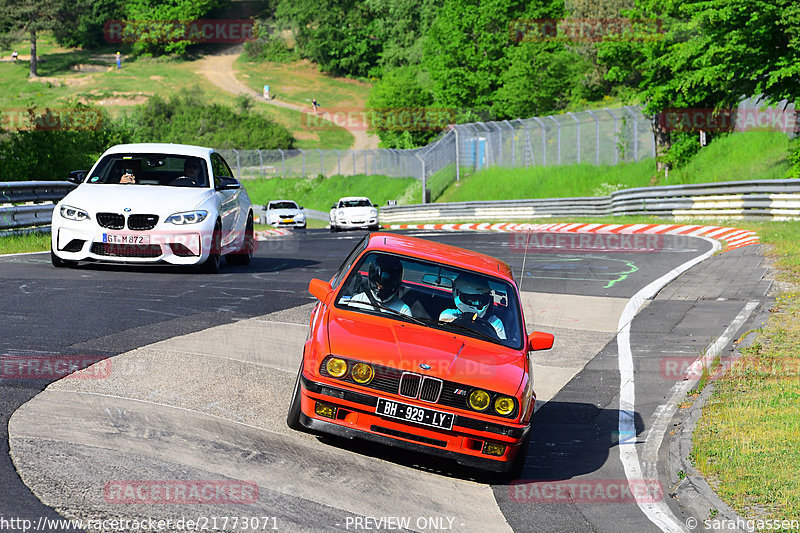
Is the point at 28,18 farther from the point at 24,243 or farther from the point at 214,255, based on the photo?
the point at 214,255

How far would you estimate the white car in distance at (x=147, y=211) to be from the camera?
13469 mm

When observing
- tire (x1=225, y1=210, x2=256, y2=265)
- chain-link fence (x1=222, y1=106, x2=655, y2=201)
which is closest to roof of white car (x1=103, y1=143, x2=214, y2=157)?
tire (x1=225, y1=210, x2=256, y2=265)

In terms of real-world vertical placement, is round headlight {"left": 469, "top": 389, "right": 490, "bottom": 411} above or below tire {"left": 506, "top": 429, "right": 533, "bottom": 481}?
above

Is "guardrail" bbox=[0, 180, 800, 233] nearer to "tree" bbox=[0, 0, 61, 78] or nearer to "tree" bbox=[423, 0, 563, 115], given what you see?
"tree" bbox=[423, 0, 563, 115]

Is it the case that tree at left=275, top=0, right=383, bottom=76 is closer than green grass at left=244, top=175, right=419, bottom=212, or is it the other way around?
green grass at left=244, top=175, right=419, bottom=212

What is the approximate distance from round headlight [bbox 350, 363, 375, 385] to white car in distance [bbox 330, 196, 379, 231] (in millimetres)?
32339

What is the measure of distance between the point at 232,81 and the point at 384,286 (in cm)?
13585

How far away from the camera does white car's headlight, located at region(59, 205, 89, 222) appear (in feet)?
44.1

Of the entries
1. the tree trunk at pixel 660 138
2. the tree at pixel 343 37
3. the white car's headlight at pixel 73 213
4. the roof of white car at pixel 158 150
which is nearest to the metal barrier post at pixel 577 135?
the tree trunk at pixel 660 138

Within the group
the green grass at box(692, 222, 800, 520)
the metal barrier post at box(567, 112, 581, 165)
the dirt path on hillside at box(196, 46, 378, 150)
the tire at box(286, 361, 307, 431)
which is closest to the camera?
the green grass at box(692, 222, 800, 520)

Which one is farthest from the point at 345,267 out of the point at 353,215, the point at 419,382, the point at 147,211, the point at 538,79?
the point at 538,79

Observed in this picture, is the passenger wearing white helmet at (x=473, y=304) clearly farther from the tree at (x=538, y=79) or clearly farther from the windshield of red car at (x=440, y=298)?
the tree at (x=538, y=79)

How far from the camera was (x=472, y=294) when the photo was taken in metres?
7.83

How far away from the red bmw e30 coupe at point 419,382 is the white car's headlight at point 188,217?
257 inches
